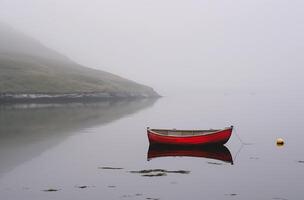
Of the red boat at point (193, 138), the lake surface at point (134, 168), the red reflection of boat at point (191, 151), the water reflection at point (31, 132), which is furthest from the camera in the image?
the red boat at point (193, 138)

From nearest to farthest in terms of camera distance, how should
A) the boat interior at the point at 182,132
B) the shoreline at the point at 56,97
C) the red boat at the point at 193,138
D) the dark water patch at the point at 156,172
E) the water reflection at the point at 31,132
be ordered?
the dark water patch at the point at 156,172 → the water reflection at the point at 31,132 → the red boat at the point at 193,138 → the boat interior at the point at 182,132 → the shoreline at the point at 56,97

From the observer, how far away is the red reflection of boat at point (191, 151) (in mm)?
46156

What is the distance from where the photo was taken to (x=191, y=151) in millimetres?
48625

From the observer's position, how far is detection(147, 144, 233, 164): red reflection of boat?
46.2 metres

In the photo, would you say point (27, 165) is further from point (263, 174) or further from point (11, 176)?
point (263, 174)

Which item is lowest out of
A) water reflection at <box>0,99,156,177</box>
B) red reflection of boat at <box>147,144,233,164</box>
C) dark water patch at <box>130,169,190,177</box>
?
dark water patch at <box>130,169,190,177</box>

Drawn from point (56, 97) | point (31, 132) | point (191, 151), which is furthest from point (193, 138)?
point (56, 97)

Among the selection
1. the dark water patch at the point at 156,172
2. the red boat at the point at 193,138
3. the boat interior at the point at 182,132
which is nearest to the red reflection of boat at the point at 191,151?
the red boat at the point at 193,138

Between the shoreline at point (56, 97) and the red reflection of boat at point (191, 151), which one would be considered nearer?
the red reflection of boat at point (191, 151)

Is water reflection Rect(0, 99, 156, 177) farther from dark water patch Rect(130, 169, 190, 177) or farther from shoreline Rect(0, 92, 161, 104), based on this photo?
shoreline Rect(0, 92, 161, 104)

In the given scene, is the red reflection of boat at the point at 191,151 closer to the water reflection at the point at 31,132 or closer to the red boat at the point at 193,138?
the red boat at the point at 193,138

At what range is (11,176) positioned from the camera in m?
35.5

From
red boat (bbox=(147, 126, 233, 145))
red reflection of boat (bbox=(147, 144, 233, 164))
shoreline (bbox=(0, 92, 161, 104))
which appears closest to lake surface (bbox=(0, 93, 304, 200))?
red reflection of boat (bbox=(147, 144, 233, 164))

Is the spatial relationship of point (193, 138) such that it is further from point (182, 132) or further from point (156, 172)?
point (156, 172)
